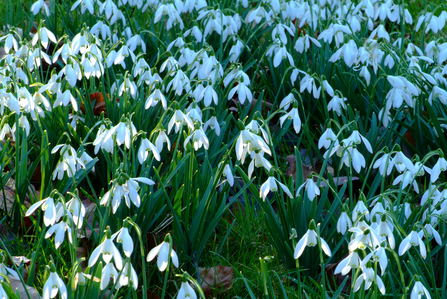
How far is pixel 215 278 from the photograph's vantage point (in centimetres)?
171

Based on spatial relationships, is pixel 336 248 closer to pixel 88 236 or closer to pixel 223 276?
pixel 223 276

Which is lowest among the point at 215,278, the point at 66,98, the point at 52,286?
the point at 215,278

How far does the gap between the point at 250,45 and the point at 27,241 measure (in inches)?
76.7

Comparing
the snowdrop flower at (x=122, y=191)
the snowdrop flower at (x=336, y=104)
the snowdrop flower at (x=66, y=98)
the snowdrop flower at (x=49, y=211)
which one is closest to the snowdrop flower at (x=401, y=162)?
the snowdrop flower at (x=336, y=104)

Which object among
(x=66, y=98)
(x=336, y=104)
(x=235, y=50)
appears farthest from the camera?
(x=235, y=50)

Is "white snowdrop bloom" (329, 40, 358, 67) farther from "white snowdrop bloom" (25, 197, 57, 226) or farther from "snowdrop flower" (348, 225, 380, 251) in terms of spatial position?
"white snowdrop bloom" (25, 197, 57, 226)

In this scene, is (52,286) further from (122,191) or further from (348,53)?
(348,53)

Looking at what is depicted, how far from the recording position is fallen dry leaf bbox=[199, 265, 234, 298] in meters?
1.68

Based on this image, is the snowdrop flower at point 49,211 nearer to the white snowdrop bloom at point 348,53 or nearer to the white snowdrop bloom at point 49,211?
the white snowdrop bloom at point 49,211

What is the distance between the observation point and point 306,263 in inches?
68.0

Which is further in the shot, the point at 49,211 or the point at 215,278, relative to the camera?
the point at 215,278

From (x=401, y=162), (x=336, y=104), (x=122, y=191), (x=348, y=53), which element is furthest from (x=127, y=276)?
(x=348, y=53)

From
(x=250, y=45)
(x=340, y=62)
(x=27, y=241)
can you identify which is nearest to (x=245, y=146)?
(x=27, y=241)

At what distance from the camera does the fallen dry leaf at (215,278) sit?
66.2 inches
